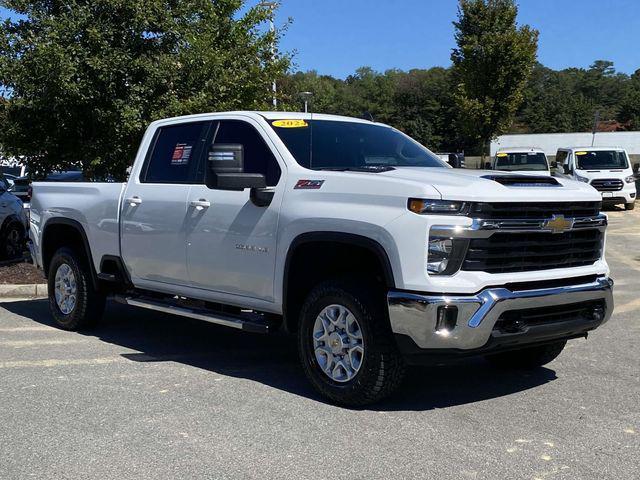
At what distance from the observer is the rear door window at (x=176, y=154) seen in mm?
6324

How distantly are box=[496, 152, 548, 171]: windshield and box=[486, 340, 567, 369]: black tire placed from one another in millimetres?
17531

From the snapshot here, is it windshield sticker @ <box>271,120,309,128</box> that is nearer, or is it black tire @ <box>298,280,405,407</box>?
black tire @ <box>298,280,405,407</box>

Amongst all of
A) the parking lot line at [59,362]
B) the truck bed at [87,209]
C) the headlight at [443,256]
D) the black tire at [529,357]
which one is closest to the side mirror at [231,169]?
the headlight at [443,256]

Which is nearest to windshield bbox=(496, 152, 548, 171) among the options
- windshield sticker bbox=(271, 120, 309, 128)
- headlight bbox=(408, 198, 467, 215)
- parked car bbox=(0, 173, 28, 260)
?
parked car bbox=(0, 173, 28, 260)

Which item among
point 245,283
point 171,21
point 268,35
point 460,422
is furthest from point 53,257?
point 268,35

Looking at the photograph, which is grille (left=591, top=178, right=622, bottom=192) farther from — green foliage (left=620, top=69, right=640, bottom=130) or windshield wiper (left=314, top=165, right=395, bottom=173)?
green foliage (left=620, top=69, right=640, bottom=130)

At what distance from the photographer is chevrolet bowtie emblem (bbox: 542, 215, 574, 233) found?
15.6 feet

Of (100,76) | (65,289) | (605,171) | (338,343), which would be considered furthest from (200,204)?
(605,171)

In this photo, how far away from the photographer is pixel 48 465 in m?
3.99

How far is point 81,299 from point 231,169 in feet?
9.51

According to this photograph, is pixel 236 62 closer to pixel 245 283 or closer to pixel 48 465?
pixel 245 283

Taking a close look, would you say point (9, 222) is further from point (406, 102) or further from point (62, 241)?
point (406, 102)

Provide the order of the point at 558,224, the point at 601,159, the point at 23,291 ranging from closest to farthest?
the point at 558,224, the point at 23,291, the point at 601,159

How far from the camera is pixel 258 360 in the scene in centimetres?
633
